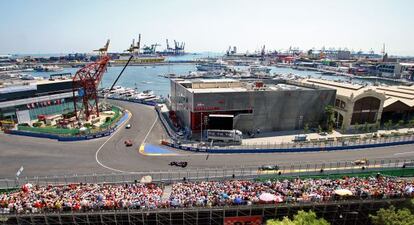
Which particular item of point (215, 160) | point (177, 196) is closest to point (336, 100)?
point (215, 160)

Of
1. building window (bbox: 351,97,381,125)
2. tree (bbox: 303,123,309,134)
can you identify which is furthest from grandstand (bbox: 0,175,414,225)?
building window (bbox: 351,97,381,125)

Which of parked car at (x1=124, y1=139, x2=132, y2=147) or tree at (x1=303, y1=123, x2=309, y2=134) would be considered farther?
tree at (x1=303, y1=123, x2=309, y2=134)

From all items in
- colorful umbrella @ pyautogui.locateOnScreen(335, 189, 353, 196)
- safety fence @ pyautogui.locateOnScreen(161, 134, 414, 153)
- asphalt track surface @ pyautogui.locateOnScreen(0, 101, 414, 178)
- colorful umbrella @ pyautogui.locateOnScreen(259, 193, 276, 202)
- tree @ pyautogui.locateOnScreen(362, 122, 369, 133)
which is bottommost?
asphalt track surface @ pyautogui.locateOnScreen(0, 101, 414, 178)

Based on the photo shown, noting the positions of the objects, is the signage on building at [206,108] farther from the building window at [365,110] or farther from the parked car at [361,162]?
the building window at [365,110]

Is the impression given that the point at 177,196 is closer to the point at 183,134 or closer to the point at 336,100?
the point at 183,134

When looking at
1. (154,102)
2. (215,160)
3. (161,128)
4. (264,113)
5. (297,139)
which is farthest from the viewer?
(154,102)

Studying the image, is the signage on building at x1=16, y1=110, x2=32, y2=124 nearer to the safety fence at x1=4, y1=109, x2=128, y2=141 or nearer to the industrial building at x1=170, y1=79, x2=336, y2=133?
the safety fence at x1=4, y1=109, x2=128, y2=141

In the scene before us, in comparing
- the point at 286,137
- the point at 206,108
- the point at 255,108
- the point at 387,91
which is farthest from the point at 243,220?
the point at 387,91
